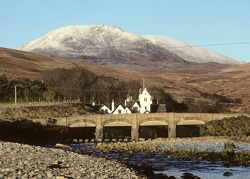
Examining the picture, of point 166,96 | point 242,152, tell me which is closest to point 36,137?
point 242,152

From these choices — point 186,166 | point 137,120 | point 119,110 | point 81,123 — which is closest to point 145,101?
point 119,110

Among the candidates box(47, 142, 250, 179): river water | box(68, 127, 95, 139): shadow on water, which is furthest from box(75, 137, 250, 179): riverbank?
box(68, 127, 95, 139): shadow on water

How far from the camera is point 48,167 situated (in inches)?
1264

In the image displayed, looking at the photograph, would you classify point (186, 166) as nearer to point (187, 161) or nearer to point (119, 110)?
point (187, 161)

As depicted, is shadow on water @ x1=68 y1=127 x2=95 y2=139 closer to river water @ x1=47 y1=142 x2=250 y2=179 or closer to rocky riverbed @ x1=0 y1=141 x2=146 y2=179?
river water @ x1=47 y1=142 x2=250 y2=179

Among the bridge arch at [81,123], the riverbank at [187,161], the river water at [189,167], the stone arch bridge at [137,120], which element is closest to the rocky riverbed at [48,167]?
the riverbank at [187,161]

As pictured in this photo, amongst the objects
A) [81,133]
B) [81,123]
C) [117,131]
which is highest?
[81,123]

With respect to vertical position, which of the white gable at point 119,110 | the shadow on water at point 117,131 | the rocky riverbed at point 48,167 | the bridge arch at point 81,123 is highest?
the white gable at point 119,110

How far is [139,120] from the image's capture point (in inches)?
3460

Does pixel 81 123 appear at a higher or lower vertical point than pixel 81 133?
higher

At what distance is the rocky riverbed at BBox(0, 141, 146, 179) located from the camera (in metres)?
28.7

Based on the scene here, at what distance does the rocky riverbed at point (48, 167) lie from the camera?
28.7 metres

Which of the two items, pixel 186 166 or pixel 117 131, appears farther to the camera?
pixel 117 131

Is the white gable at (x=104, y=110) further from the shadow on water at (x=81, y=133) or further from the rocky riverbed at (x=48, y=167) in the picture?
the rocky riverbed at (x=48, y=167)
